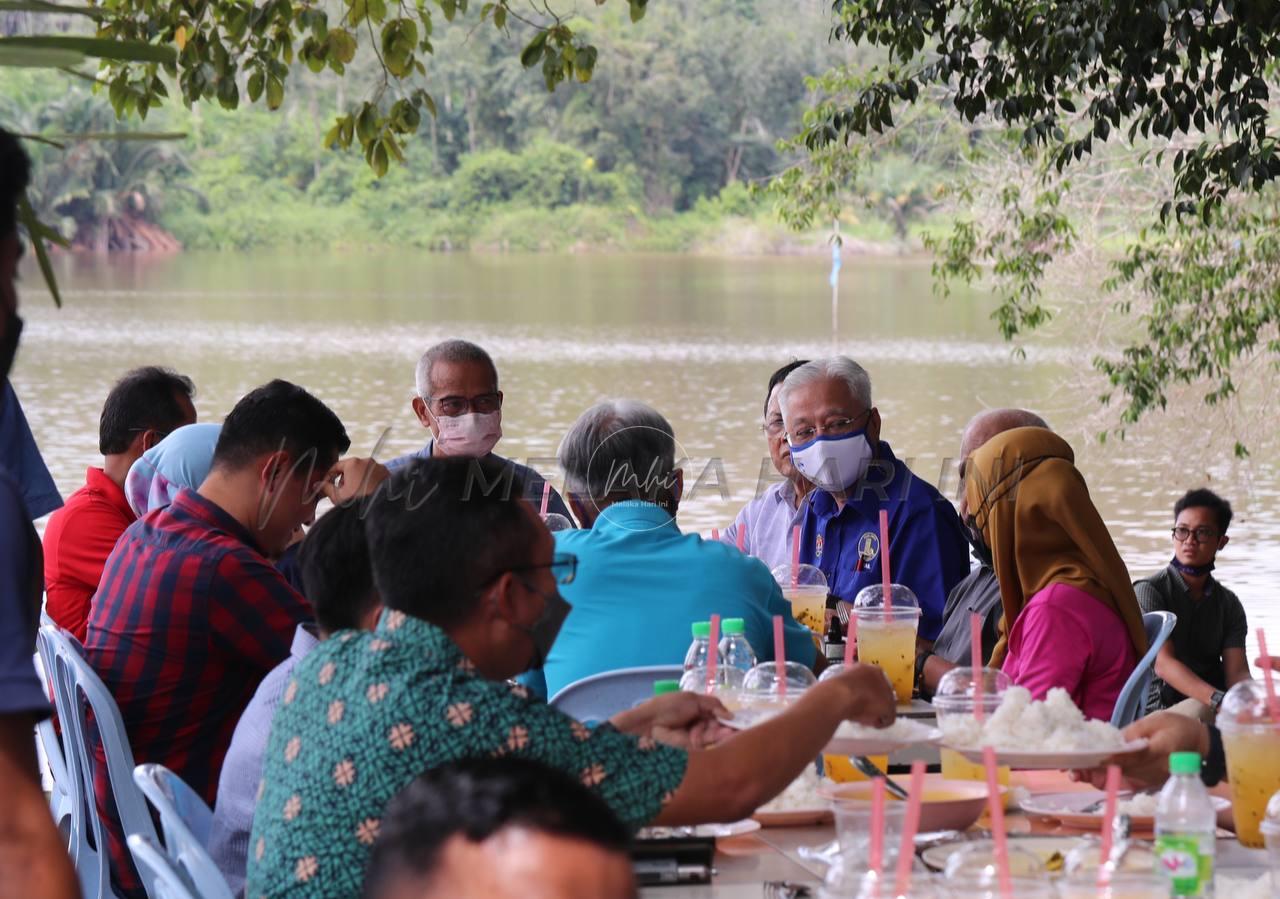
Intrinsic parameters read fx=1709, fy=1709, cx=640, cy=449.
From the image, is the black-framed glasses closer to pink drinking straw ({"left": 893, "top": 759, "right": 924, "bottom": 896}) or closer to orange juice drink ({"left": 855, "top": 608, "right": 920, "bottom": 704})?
pink drinking straw ({"left": 893, "top": 759, "right": 924, "bottom": 896})

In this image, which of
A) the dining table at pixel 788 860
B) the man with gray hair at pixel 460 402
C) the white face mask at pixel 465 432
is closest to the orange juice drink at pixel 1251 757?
the dining table at pixel 788 860

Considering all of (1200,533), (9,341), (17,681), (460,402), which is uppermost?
(9,341)

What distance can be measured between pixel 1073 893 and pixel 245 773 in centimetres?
145

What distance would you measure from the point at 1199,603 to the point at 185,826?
14.7ft

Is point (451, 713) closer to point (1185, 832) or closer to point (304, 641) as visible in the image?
point (1185, 832)

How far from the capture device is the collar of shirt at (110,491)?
15.8 feet

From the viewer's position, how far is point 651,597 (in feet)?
11.2

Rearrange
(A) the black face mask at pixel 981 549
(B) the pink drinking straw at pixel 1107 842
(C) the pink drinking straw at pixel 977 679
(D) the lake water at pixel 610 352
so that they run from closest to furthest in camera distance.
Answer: (B) the pink drinking straw at pixel 1107 842, (C) the pink drinking straw at pixel 977 679, (A) the black face mask at pixel 981 549, (D) the lake water at pixel 610 352

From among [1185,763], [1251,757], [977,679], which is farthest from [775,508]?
[1185,763]

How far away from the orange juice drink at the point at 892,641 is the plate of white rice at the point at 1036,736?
37.1 inches

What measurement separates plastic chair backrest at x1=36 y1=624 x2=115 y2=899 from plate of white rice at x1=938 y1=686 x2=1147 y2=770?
69.4 inches

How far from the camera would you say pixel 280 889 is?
2061 millimetres

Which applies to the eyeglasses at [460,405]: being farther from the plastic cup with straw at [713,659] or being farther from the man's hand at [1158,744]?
the man's hand at [1158,744]

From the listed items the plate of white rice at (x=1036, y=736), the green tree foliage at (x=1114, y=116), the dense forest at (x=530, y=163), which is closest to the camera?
the plate of white rice at (x=1036, y=736)
